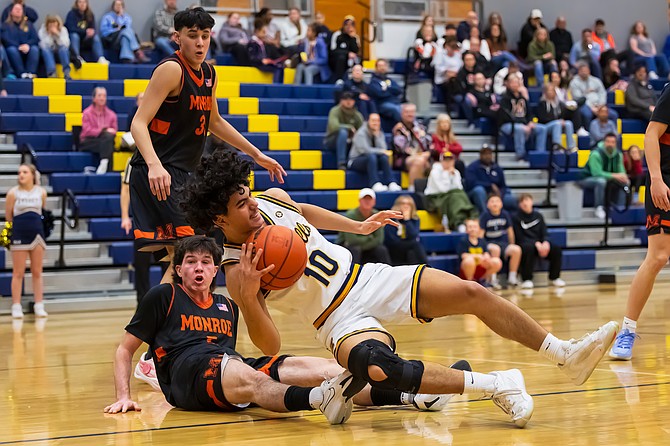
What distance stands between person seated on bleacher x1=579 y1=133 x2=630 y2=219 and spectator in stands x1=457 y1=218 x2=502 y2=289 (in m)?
2.93

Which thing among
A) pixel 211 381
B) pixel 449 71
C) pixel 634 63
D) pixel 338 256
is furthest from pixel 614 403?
pixel 634 63

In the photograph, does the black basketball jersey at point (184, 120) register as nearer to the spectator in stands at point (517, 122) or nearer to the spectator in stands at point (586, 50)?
the spectator in stands at point (517, 122)

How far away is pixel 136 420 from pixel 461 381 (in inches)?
52.8

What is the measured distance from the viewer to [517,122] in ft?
50.0

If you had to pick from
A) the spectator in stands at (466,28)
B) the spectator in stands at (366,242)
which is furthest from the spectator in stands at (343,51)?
the spectator in stands at (366,242)

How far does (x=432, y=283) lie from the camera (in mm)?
3895

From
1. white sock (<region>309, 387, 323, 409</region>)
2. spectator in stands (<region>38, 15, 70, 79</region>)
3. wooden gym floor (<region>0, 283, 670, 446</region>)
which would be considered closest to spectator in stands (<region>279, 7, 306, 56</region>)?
spectator in stands (<region>38, 15, 70, 79</region>)

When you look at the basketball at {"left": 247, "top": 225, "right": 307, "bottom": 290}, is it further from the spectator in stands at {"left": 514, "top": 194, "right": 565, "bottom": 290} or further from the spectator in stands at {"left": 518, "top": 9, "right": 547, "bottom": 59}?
the spectator in stands at {"left": 518, "top": 9, "right": 547, "bottom": 59}

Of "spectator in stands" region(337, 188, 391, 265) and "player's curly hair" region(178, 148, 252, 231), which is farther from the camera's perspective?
"spectator in stands" region(337, 188, 391, 265)

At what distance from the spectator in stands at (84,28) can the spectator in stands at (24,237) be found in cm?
449

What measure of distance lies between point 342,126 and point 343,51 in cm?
237

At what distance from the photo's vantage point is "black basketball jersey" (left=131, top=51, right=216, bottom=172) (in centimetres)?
500

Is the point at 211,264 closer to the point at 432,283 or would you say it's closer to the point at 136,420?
the point at 136,420

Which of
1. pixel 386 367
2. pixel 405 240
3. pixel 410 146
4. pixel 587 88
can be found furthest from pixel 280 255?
pixel 587 88
